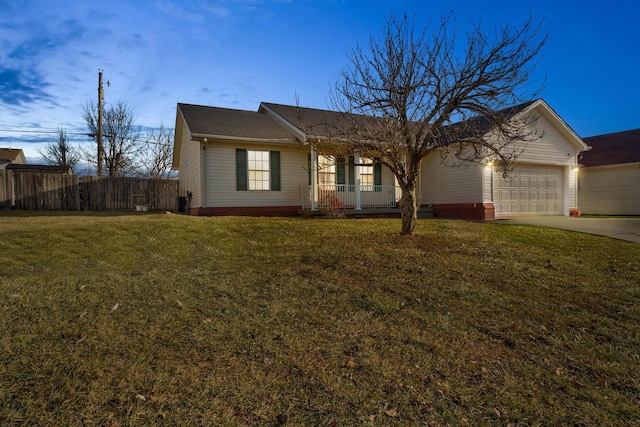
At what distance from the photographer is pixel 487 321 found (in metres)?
3.99

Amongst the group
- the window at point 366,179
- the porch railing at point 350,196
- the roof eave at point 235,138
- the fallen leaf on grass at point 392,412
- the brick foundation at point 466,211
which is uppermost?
the roof eave at point 235,138

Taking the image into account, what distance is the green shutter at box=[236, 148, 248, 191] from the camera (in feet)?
43.0

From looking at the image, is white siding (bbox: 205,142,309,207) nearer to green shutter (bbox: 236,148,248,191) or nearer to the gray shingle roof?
green shutter (bbox: 236,148,248,191)

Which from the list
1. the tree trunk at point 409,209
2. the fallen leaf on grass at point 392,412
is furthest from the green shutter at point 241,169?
the fallen leaf on grass at point 392,412

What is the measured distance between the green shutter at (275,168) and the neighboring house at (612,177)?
16.7 m

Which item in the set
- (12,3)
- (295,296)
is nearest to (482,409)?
(295,296)

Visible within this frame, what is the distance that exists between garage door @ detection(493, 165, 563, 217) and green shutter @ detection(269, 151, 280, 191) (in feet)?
28.6

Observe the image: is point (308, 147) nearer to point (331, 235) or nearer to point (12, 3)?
point (331, 235)

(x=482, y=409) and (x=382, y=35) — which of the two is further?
(x=382, y=35)

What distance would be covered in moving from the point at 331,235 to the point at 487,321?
4.53 metres

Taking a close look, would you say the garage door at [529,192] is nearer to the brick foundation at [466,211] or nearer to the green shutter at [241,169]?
the brick foundation at [466,211]

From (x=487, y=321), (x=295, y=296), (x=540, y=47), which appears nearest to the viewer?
(x=487, y=321)

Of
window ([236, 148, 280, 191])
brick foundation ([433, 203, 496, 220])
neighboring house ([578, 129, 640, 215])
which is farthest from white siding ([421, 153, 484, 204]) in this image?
neighboring house ([578, 129, 640, 215])

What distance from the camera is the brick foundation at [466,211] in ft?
44.6
